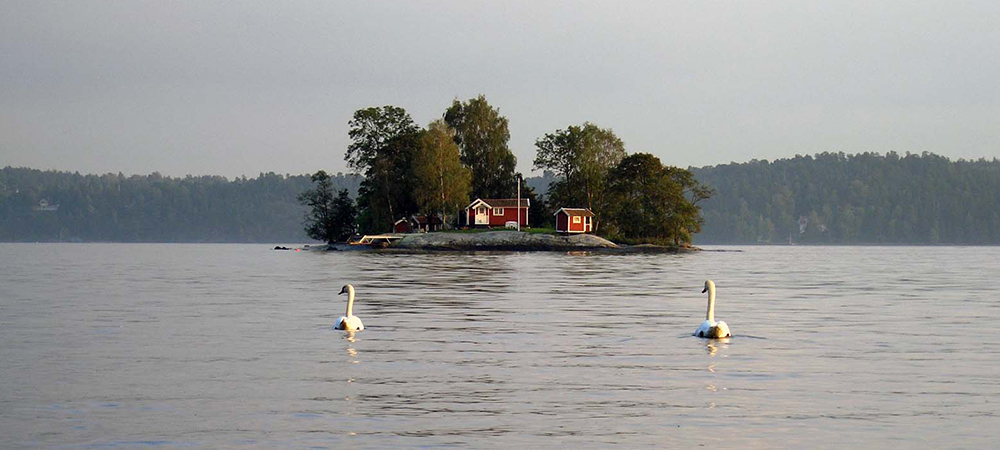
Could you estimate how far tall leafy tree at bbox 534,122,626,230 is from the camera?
13988 centimetres

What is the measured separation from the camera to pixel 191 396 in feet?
58.7

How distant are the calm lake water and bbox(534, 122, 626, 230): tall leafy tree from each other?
326 ft

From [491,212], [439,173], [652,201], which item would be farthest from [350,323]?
[491,212]

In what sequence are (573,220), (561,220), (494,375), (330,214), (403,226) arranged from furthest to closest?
(330,214), (403,226), (561,220), (573,220), (494,375)

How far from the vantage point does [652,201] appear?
430 ft

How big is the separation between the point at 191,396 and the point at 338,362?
15.5ft

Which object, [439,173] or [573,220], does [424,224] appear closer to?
[439,173]

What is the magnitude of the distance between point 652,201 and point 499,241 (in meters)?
17.3

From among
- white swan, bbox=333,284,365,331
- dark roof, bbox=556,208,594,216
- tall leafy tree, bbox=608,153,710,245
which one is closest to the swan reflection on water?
white swan, bbox=333,284,365,331

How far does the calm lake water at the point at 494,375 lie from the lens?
15.0 m

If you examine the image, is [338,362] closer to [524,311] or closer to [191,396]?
[191,396]

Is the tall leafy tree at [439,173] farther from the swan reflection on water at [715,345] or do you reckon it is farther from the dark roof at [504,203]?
the swan reflection on water at [715,345]

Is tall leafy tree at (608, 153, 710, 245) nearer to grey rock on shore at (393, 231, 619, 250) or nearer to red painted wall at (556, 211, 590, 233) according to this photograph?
red painted wall at (556, 211, 590, 233)

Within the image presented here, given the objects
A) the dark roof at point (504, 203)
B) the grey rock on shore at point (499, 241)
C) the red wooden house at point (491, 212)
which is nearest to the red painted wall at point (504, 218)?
the red wooden house at point (491, 212)
